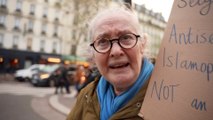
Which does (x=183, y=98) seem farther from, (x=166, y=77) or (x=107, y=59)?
(x=107, y=59)

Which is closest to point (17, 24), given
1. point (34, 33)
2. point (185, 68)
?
point (34, 33)

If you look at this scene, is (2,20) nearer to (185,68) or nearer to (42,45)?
(42,45)

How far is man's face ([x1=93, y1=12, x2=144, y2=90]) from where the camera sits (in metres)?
1.74

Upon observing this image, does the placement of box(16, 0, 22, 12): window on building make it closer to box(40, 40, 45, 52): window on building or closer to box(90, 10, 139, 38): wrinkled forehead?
box(40, 40, 45, 52): window on building

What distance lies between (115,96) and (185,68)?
0.69 metres

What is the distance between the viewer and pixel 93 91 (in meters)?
2.06

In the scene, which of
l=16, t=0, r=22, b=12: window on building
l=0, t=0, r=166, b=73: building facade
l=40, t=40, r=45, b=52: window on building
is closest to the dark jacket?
l=0, t=0, r=166, b=73: building facade

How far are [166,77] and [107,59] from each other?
481 millimetres

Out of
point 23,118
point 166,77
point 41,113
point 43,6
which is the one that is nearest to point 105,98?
A: point 166,77

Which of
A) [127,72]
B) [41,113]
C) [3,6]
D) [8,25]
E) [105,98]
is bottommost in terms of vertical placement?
[41,113]

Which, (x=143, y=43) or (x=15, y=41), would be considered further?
(x=15, y=41)

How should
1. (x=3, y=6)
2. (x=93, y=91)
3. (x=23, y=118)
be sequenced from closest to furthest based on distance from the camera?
(x=93, y=91)
(x=23, y=118)
(x=3, y=6)

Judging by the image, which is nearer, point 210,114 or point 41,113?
point 210,114

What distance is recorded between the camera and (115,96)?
193cm
